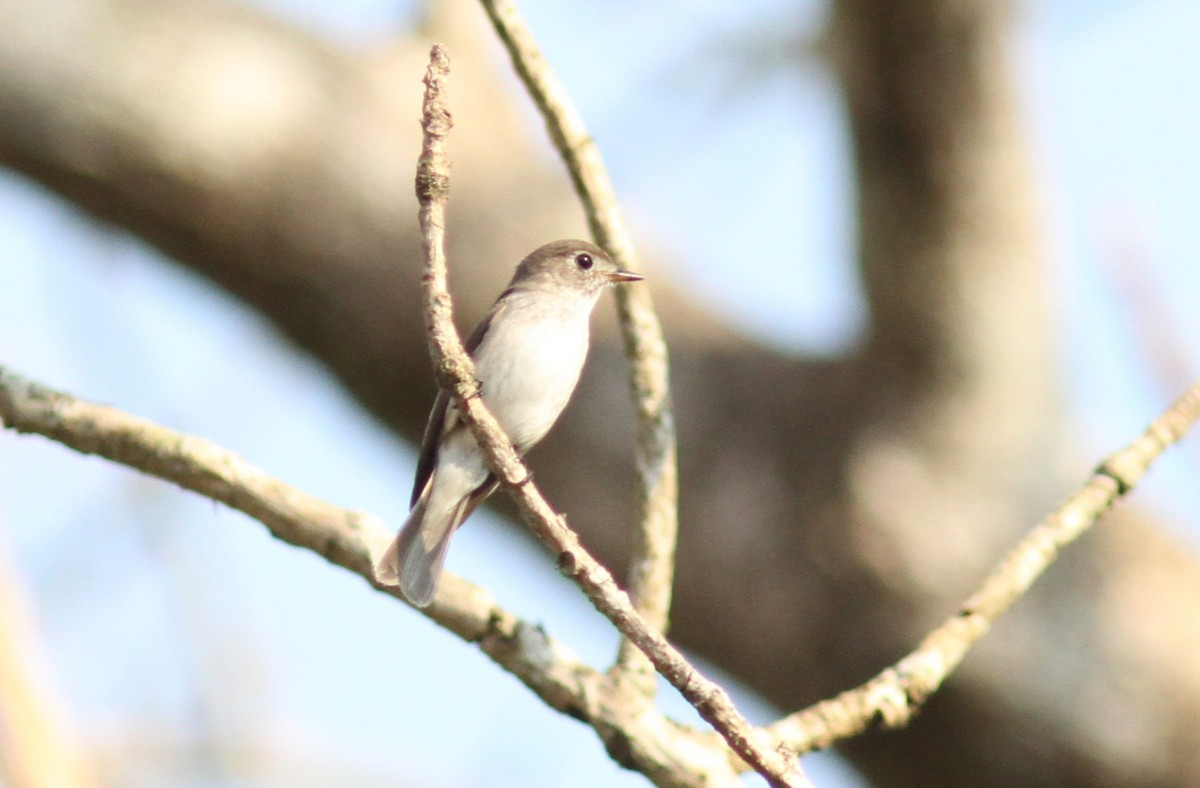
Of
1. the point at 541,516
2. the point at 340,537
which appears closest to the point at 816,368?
the point at 340,537

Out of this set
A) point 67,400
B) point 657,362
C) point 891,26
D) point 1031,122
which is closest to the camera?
point 67,400

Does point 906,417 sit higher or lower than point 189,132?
higher

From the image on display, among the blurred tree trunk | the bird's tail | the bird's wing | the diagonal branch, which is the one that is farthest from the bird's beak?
the blurred tree trunk

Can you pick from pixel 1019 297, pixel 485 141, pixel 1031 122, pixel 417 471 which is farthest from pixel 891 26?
pixel 417 471

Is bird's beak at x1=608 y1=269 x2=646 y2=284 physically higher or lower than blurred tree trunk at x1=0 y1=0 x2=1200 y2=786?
lower

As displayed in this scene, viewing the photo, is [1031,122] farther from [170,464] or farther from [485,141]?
[170,464]

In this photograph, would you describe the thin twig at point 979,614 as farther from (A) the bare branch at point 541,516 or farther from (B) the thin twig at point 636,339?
(A) the bare branch at point 541,516

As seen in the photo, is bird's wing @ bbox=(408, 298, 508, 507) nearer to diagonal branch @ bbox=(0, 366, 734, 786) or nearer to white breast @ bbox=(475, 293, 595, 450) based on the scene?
white breast @ bbox=(475, 293, 595, 450)
